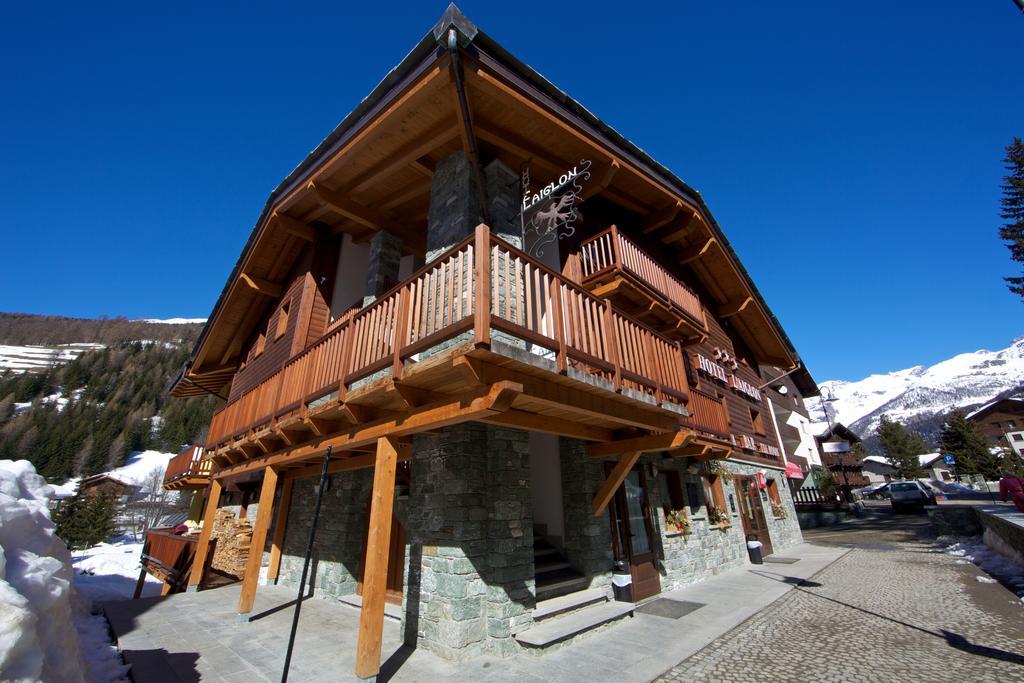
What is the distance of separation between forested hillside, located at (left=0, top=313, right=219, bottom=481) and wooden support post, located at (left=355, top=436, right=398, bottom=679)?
4640 cm

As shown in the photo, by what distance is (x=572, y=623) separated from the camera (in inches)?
234

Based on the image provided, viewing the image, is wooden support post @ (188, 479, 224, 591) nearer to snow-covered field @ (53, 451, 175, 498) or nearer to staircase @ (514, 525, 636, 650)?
staircase @ (514, 525, 636, 650)

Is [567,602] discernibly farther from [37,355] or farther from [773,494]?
[37,355]

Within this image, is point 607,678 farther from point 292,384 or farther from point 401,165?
point 401,165

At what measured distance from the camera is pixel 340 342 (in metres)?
6.20

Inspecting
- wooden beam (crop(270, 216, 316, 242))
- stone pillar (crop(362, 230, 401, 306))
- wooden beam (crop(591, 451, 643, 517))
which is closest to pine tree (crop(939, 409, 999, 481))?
wooden beam (crop(591, 451, 643, 517))

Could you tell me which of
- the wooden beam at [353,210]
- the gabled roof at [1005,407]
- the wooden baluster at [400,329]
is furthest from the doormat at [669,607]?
the gabled roof at [1005,407]

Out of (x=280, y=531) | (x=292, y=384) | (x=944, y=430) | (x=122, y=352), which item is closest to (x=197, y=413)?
(x=122, y=352)

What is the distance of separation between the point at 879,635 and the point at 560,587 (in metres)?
4.57

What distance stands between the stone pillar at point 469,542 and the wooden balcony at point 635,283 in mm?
4733

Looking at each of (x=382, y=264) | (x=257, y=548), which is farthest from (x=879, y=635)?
(x=382, y=264)

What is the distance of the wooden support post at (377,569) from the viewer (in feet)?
15.3

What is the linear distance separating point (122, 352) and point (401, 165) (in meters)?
115

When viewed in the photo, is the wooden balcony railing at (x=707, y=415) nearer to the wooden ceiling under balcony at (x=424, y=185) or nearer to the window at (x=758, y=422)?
the wooden ceiling under balcony at (x=424, y=185)
